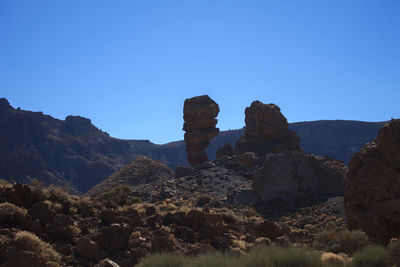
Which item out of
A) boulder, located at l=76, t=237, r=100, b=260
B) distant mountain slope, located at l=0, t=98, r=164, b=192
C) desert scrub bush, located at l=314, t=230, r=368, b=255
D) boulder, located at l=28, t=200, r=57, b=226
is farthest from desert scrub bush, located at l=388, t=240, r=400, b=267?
distant mountain slope, located at l=0, t=98, r=164, b=192

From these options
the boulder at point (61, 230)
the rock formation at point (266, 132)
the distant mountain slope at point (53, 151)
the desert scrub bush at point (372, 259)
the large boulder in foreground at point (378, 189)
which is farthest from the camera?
the distant mountain slope at point (53, 151)

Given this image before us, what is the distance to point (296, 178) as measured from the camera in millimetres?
30422

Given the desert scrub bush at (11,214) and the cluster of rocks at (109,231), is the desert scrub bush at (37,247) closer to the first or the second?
the cluster of rocks at (109,231)

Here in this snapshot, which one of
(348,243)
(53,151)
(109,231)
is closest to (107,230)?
(109,231)

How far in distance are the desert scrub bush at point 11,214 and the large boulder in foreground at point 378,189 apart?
35.5ft

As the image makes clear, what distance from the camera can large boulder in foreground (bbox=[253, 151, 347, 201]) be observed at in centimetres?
2950

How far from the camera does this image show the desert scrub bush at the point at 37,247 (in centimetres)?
842

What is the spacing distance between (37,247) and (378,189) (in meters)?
10.9

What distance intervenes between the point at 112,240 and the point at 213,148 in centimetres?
13293

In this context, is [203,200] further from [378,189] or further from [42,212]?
[42,212]

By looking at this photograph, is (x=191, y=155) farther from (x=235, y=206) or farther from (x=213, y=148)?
(x=213, y=148)

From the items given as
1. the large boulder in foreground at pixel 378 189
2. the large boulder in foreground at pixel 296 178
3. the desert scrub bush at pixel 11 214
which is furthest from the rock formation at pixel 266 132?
the desert scrub bush at pixel 11 214

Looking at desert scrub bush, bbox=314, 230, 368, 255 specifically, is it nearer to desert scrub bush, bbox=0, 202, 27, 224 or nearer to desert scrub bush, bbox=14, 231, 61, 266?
desert scrub bush, bbox=14, 231, 61, 266

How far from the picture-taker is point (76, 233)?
437 inches
